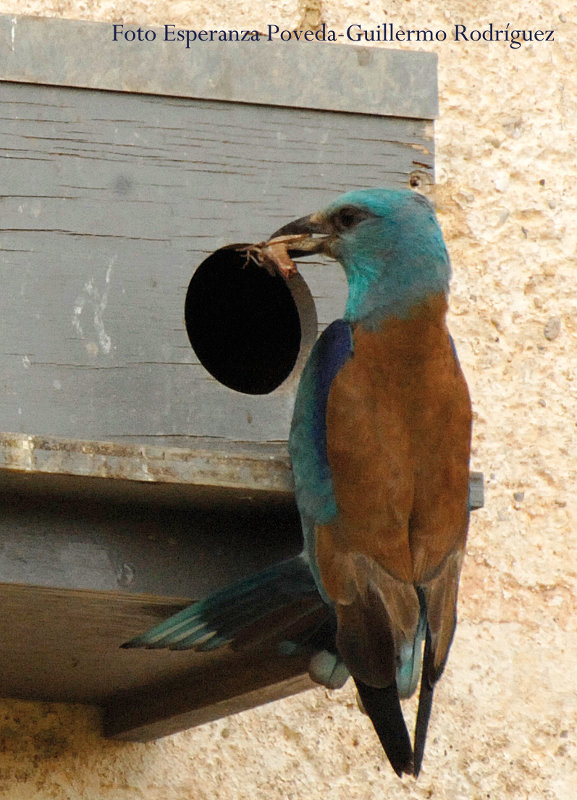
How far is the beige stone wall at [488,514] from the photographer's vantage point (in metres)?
2.35

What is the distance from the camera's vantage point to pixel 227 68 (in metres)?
2.10

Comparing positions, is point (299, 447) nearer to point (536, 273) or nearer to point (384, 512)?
point (384, 512)

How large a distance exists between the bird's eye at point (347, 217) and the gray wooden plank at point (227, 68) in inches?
10.2

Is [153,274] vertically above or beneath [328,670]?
above

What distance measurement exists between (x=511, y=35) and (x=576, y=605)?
109cm

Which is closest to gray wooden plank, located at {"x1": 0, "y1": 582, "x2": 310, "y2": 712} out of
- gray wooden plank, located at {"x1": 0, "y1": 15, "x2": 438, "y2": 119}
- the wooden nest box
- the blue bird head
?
the wooden nest box

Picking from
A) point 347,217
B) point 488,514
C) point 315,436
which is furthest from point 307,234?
point 488,514

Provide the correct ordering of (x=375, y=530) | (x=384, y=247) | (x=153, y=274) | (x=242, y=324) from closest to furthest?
(x=375, y=530)
(x=384, y=247)
(x=153, y=274)
(x=242, y=324)

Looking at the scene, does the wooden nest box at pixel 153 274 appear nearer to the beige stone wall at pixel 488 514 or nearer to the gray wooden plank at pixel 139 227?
the gray wooden plank at pixel 139 227

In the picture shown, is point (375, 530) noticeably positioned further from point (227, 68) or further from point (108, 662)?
point (227, 68)

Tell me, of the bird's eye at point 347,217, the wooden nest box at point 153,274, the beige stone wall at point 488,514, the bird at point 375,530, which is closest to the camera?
the bird at point 375,530

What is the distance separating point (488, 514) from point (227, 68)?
3.00 ft

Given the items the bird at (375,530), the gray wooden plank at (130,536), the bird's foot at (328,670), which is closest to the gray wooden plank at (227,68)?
the bird at (375,530)

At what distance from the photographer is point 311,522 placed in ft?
5.54
